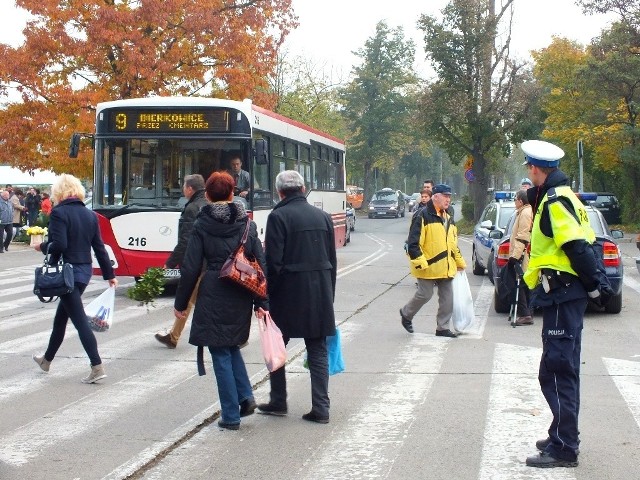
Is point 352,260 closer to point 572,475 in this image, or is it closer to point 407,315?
point 407,315

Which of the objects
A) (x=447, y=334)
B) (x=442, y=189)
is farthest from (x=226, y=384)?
(x=442, y=189)

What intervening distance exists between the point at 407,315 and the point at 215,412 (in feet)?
16.3

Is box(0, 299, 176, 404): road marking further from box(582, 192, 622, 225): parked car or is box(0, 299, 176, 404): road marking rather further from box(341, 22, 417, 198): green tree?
box(341, 22, 417, 198): green tree

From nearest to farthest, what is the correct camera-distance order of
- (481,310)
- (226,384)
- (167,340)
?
1. (226,384)
2. (167,340)
3. (481,310)

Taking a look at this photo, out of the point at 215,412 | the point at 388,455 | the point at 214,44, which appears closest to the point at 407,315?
the point at 215,412

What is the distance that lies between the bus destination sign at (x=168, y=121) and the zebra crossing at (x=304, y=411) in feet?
16.5

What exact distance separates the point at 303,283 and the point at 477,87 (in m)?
42.5

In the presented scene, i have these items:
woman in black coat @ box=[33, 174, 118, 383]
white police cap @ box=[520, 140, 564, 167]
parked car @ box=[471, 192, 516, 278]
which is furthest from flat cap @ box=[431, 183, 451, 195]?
parked car @ box=[471, 192, 516, 278]

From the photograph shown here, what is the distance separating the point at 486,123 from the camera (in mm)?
47656

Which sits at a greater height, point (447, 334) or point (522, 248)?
point (522, 248)

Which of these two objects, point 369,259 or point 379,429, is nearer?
point 379,429

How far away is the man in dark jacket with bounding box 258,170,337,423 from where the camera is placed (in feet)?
24.3

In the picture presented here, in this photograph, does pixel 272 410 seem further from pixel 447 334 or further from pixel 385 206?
pixel 385 206

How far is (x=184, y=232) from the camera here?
11344 mm
